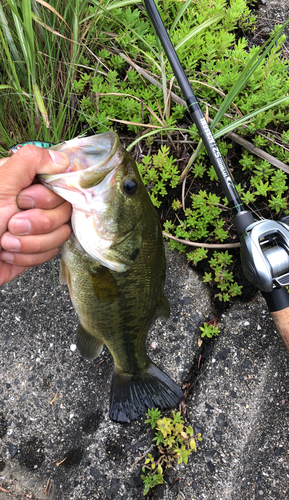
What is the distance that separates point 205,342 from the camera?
232 centimetres

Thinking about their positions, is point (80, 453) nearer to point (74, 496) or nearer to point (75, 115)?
point (74, 496)

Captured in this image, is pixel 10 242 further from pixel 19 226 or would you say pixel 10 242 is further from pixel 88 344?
pixel 88 344

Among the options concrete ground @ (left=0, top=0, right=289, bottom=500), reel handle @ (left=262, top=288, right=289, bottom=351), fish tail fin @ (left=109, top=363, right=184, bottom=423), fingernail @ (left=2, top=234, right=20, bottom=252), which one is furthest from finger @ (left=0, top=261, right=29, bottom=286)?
reel handle @ (left=262, top=288, right=289, bottom=351)

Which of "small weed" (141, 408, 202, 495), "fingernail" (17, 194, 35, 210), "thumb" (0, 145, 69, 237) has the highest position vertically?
"thumb" (0, 145, 69, 237)

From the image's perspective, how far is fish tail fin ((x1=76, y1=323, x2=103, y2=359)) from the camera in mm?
1934

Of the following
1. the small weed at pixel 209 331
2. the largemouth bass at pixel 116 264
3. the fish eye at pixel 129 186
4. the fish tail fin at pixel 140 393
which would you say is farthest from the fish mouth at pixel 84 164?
the small weed at pixel 209 331

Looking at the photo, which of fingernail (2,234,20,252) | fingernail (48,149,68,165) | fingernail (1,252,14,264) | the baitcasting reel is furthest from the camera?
the baitcasting reel

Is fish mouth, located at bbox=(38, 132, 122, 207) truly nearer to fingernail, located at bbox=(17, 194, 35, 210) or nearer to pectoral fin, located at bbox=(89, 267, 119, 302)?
fingernail, located at bbox=(17, 194, 35, 210)

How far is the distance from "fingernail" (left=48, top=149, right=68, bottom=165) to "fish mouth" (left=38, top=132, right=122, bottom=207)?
2cm

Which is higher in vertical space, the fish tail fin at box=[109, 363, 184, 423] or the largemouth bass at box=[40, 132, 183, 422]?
the largemouth bass at box=[40, 132, 183, 422]

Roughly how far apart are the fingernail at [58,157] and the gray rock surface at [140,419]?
1290mm

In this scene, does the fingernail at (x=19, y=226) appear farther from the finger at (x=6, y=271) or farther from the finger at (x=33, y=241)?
the finger at (x=6, y=271)

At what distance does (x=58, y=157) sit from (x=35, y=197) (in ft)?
0.71

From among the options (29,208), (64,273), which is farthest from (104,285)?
(29,208)
